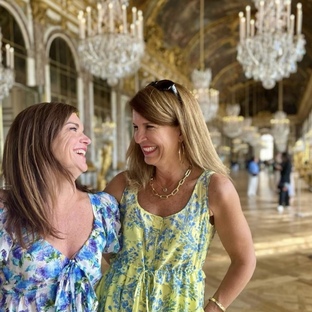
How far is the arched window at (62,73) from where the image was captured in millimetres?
9977

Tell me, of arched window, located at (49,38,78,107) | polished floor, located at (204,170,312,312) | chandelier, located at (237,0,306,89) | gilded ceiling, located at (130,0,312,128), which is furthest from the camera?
gilded ceiling, located at (130,0,312,128)

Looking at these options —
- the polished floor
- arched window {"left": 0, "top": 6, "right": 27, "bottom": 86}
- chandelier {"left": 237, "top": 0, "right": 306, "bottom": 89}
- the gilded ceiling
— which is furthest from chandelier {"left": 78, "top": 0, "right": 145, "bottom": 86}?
the gilded ceiling

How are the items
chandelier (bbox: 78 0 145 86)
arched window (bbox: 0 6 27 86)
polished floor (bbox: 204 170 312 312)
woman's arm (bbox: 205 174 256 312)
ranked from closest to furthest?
woman's arm (bbox: 205 174 256 312) < polished floor (bbox: 204 170 312 312) < chandelier (bbox: 78 0 145 86) < arched window (bbox: 0 6 27 86)

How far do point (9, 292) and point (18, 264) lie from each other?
0.39ft

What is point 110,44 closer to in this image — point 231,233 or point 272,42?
point 272,42

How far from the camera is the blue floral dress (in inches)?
50.0

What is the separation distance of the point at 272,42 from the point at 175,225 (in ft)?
20.3

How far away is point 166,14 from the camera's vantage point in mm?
18141

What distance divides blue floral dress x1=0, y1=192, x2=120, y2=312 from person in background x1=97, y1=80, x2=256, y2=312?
0.19m

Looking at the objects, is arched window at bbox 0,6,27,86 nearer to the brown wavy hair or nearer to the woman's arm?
the brown wavy hair

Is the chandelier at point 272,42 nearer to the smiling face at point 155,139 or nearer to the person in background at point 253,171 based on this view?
the smiling face at point 155,139

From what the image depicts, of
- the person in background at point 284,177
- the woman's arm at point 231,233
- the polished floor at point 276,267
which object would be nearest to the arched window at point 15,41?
the polished floor at point 276,267

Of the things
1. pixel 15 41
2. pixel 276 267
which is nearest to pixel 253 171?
pixel 276 267

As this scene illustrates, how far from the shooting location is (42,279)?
1.28 meters
